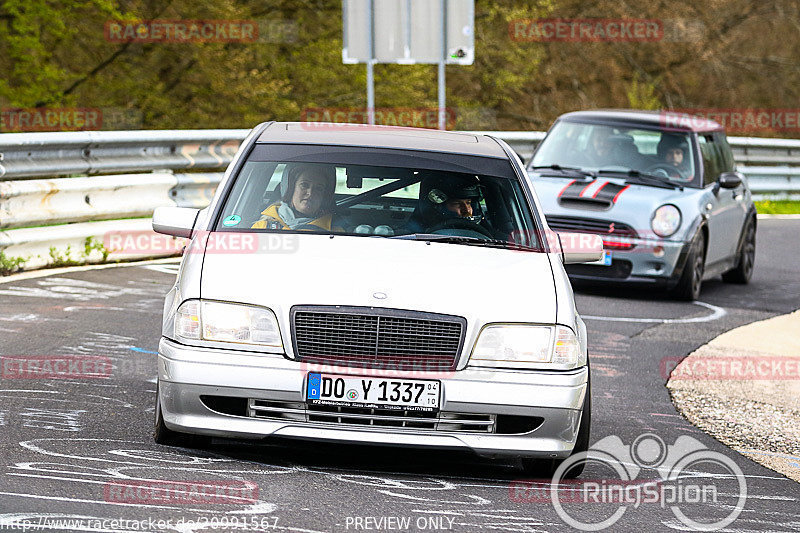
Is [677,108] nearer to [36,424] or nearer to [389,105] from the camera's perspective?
[389,105]

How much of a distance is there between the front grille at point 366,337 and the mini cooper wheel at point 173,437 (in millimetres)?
710

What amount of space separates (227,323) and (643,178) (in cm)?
798

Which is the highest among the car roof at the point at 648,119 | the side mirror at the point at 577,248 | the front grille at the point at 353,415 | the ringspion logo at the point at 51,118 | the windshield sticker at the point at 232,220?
the ringspion logo at the point at 51,118

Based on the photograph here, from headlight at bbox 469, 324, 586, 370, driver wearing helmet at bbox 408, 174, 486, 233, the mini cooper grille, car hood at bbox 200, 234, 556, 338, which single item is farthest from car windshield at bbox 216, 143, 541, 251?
the mini cooper grille

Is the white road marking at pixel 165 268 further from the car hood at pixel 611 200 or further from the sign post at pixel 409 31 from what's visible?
the sign post at pixel 409 31

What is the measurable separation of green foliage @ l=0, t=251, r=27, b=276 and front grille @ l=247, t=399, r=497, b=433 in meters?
6.11

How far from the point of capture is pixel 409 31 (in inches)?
724

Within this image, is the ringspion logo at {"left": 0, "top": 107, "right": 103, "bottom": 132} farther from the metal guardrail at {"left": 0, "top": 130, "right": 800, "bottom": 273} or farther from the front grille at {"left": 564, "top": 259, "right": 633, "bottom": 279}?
the front grille at {"left": 564, "top": 259, "right": 633, "bottom": 279}

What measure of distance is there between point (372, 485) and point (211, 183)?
8.62 meters

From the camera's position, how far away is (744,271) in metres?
14.0

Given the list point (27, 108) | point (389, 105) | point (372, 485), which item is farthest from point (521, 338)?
point (389, 105)

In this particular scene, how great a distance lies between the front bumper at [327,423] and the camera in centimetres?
537

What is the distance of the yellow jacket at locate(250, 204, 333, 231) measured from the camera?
20.9ft
